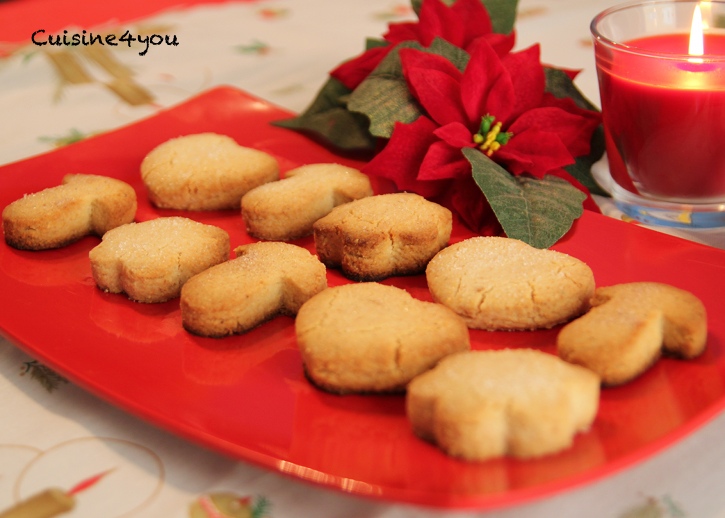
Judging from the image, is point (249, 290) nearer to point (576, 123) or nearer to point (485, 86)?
point (485, 86)

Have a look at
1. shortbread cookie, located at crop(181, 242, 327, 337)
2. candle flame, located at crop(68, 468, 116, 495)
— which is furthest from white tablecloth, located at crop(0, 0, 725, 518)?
shortbread cookie, located at crop(181, 242, 327, 337)

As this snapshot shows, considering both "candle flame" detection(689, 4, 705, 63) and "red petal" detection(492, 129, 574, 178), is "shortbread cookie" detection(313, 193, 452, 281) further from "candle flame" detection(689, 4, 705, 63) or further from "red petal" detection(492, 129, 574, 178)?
"candle flame" detection(689, 4, 705, 63)

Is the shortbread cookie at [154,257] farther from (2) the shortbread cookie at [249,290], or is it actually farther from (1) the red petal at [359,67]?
(1) the red petal at [359,67]

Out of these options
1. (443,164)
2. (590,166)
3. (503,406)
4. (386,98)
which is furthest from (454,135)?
(503,406)

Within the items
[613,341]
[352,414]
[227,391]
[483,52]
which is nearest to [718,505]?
[613,341]

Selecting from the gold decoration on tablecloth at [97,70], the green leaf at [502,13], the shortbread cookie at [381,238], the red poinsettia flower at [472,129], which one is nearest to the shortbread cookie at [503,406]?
the shortbread cookie at [381,238]

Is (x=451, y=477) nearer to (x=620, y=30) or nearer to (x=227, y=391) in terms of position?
(x=227, y=391)
